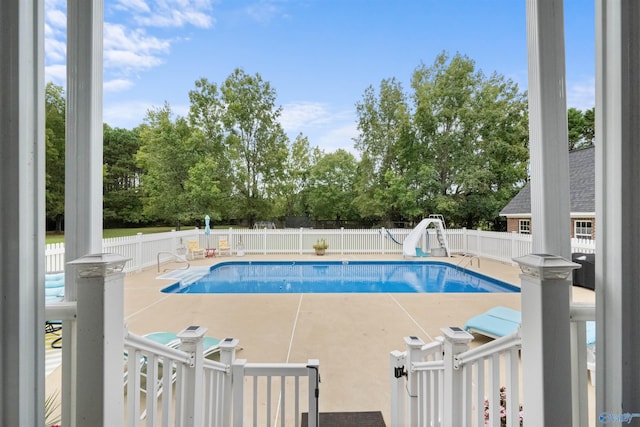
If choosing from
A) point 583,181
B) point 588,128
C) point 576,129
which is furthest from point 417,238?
point 588,128

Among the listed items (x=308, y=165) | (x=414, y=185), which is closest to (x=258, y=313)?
(x=414, y=185)

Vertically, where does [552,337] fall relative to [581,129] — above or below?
below

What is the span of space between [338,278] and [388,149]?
12.3 m

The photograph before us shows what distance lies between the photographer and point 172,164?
51.3 ft

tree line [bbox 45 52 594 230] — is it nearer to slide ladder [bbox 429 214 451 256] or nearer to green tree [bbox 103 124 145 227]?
slide ladder [bbox 429 214 451 256]

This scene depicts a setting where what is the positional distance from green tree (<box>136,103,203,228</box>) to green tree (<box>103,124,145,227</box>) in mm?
6452

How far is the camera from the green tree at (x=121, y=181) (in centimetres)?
2126

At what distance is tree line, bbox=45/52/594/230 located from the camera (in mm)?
15727

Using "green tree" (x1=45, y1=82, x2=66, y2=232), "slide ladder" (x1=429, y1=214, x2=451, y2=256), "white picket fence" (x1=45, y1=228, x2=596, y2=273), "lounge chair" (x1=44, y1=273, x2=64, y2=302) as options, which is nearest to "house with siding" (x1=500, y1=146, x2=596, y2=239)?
"white picket fence" (x1=45, y1=228, x2=596, y2=273)

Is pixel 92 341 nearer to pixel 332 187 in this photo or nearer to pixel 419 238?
pixel 419 238

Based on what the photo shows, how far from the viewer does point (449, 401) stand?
156 centimetres
